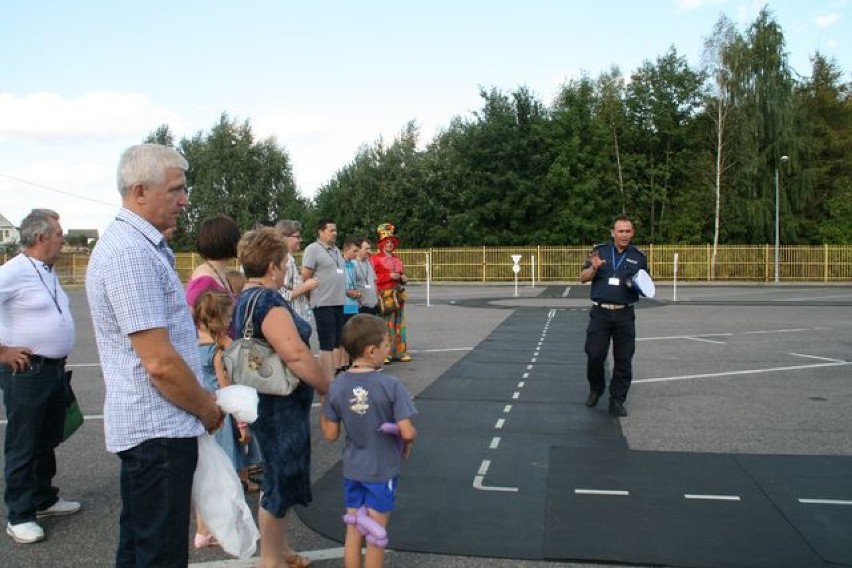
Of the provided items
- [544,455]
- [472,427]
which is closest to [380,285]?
[472,427]

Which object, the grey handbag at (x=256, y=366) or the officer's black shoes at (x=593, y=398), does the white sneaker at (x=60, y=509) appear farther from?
the officer's black shoes at (x=593, y=398)

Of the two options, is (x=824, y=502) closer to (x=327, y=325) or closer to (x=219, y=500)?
(x=219, y=500)

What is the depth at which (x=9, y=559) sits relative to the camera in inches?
159

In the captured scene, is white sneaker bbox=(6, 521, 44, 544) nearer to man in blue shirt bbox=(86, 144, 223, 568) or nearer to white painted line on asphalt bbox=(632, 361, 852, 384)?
man in blue shirt bbox=(86, 144, 223, 568)

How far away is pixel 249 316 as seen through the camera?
3.46 m

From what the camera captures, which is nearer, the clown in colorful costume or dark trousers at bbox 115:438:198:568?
dark trousers at bbox 115:438:198:568

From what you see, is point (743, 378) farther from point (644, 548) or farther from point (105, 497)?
point (105, 497)

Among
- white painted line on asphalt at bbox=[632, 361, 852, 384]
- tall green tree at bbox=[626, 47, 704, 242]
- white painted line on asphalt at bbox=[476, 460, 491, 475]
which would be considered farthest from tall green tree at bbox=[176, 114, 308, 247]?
white painted line on asphalt at bbox=[476, 460, 491, 475]

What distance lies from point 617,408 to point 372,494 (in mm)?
4384

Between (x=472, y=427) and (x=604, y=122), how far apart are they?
1799 inches

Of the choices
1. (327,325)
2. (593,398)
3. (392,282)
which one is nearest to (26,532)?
(327,325)

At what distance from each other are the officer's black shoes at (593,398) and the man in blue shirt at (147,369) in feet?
18.3

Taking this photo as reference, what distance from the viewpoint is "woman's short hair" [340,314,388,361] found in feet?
11.5

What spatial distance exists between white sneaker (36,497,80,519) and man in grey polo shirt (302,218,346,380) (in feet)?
13.0
